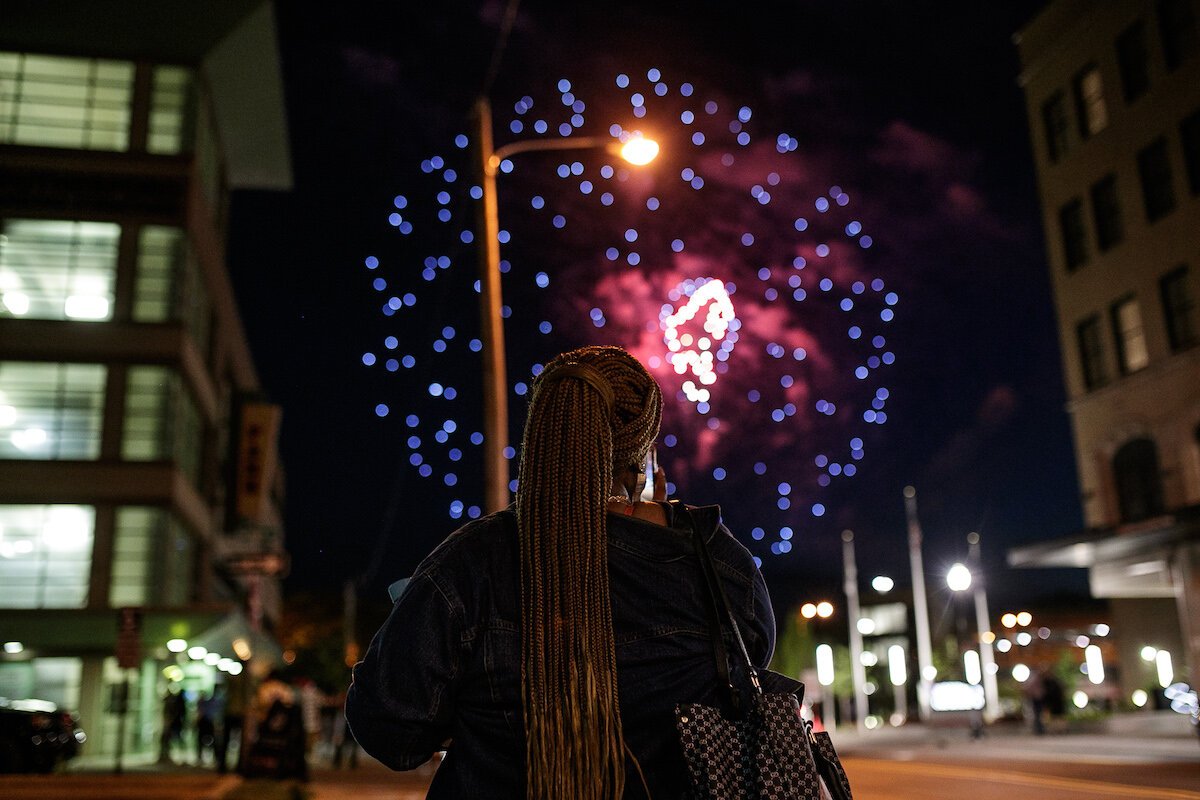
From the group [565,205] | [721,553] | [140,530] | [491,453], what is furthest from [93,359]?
[721,553]

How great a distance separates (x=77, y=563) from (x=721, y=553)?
31422mm

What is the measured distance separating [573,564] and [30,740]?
19486 mm

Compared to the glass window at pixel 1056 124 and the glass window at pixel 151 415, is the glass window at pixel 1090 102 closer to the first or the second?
the glass window at pixel 1056 124

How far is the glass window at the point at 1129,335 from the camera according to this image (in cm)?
2802

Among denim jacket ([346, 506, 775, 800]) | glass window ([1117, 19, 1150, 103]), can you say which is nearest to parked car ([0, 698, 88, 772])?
denim jacket ([346, 506, 775, 800])

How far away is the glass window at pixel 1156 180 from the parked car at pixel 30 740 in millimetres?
24371

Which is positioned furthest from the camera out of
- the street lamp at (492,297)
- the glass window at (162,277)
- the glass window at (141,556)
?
the glass window at (162,277)

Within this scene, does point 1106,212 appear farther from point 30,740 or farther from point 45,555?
point 45,555

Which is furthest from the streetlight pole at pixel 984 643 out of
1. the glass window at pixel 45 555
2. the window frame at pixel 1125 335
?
the glass window at pixel 45 555

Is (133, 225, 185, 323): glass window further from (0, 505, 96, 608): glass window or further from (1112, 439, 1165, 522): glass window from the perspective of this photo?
(1112, 439, 1165, 522): glass window

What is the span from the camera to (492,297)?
455 inches

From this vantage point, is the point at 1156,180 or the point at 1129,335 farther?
the point at 1129,335

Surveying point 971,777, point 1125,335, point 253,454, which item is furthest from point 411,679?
point 253,454

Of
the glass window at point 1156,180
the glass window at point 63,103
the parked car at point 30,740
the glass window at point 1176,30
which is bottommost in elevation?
the parked car at point 30,740
